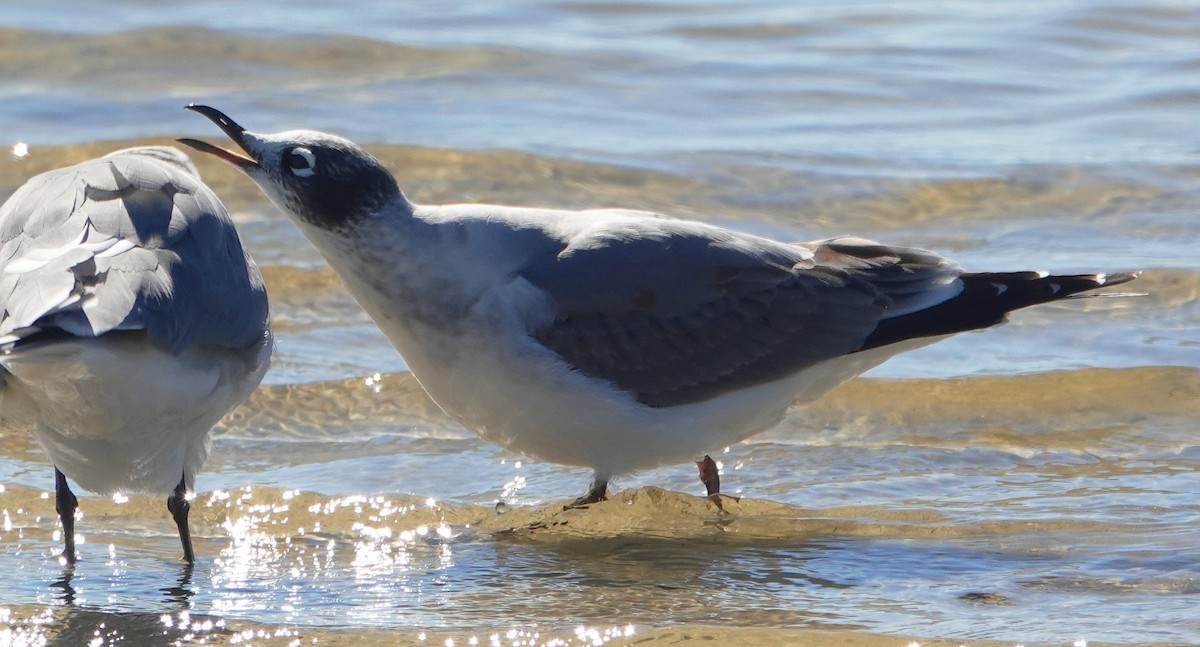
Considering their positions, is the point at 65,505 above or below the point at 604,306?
below

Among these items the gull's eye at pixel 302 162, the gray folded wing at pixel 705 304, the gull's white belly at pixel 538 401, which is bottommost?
the gull's white belly at pixel 538 401

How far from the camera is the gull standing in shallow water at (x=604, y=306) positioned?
562 cm

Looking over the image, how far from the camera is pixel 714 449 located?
5945mm

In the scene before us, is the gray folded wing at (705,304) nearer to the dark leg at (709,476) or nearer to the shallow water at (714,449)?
the dark leg at (709,476)

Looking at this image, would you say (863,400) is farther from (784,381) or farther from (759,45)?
(759,45)

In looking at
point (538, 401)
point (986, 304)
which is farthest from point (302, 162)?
point (986, 304)

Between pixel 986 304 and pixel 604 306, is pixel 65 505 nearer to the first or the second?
pixel 604 306

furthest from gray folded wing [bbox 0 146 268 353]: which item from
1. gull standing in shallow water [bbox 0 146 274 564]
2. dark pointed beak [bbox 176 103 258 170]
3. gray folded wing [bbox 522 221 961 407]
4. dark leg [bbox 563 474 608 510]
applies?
dark leg [bbox 563 474 608 510]

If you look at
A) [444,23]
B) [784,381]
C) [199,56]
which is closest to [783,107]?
[444,23]

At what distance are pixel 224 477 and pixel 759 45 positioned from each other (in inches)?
357

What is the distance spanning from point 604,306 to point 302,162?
3.71 feet

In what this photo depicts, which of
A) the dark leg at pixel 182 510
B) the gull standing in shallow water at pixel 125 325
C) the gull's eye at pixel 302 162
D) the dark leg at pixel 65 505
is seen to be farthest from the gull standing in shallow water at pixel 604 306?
the dark leg at pixel 65 505

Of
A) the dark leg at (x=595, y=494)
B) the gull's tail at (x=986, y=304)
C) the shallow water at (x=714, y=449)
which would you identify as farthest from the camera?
the gull's tail at (x=986, y=304)

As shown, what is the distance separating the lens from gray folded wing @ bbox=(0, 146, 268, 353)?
4.56 m
